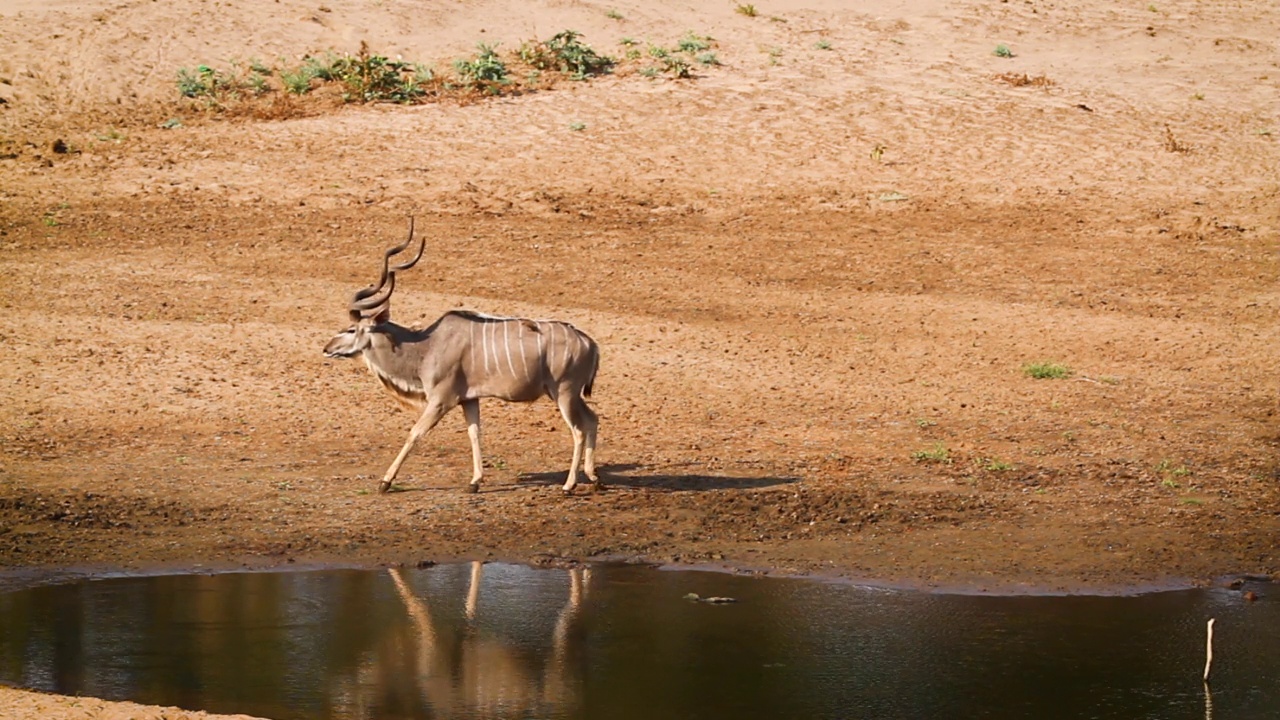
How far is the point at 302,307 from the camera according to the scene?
54.6 ft

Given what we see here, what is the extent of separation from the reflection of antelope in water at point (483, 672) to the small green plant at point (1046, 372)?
7040mm

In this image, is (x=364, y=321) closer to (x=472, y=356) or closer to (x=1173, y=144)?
(x=472, y=356)

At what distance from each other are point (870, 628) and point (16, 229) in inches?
494

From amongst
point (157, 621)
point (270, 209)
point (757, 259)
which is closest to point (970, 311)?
point (757, 259)

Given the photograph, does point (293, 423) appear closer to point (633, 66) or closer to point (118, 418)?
point (118, 418)

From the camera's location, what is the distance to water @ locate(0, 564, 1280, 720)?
326 inches

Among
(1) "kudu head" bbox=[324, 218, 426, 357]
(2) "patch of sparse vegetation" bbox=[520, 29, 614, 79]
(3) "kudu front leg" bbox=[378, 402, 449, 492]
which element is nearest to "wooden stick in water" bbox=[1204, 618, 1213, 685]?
(3) "kudu front leg" bbox=[378, 402, 449, 492]

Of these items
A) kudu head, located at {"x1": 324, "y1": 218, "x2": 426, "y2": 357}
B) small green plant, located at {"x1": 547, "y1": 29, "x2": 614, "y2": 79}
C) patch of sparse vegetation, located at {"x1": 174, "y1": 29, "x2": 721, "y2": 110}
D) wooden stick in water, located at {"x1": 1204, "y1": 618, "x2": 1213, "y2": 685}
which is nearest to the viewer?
wooden stick in water, located at {"x1": 1204, "y1": 618, "x2": 1213, "y2": 685}

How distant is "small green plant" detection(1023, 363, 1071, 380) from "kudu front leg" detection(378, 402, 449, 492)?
6.02m

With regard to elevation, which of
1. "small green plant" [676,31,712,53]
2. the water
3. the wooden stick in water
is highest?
"small green plant" [676,31,712,53]

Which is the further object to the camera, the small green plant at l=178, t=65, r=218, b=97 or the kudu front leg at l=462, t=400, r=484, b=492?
the small green plant at l=178, t=65, r=218, b=97

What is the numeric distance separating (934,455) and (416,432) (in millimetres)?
3921

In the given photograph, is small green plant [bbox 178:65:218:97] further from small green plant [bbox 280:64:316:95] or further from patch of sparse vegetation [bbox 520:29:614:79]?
patch of sparse vegetation [bbox 520:29:614:79]

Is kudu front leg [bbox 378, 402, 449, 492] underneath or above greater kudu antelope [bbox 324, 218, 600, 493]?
underneath
